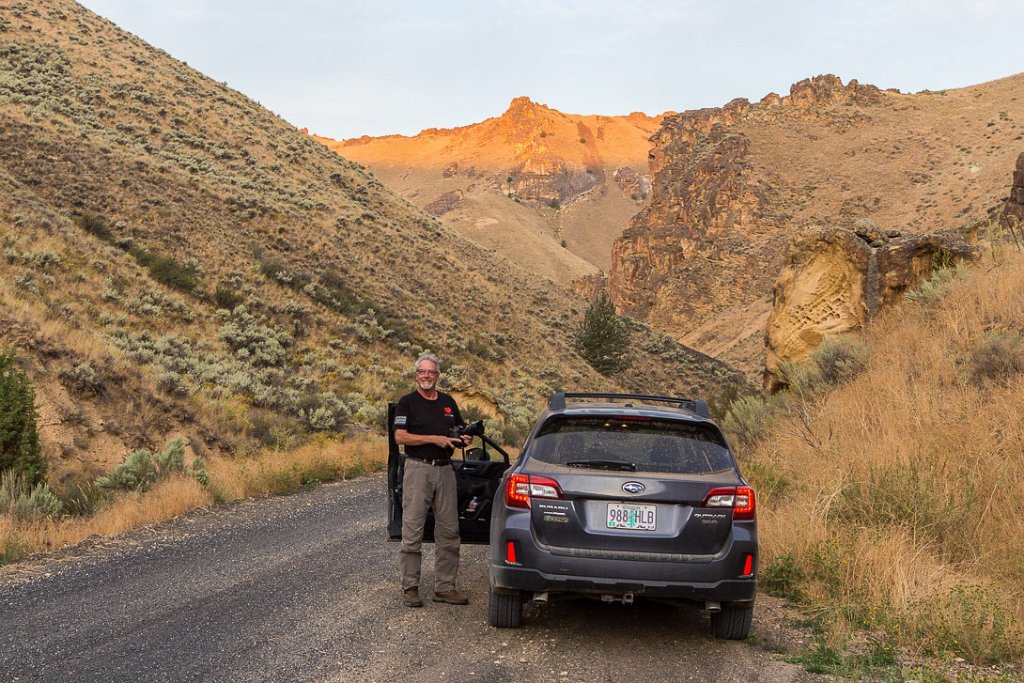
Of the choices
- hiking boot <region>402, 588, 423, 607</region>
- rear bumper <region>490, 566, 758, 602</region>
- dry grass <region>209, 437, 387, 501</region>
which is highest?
rear bumper <region>490, 566, 758, 602</region>

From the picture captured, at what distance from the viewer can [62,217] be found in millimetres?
26594

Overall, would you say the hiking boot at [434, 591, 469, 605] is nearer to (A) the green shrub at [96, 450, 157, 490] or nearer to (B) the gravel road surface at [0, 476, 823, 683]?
(B) the gravel road surface at [0, 476, 823, 683]

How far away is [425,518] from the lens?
681 cm

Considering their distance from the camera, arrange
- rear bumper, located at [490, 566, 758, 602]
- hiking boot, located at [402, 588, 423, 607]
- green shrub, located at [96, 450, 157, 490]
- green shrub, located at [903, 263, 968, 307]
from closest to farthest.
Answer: rear bumper, located at [490, 566, 758, 602], hiking boot, located at [402, 588, 423, 607], green shrub, located at [96, 450, 157, 490], green shrub, located at [903, 263, 968, 307]

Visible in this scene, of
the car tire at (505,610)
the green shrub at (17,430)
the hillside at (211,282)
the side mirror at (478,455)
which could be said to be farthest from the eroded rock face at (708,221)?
the car tire at (505,610)

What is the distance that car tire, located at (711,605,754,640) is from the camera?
18.4 ft

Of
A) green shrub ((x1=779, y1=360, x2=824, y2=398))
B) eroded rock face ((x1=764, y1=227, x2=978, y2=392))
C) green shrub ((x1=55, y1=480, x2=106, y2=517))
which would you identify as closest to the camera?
green shrub ((x1=55, y1=480, x2=106, y2=517))

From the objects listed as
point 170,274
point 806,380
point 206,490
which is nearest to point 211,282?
point 170,274

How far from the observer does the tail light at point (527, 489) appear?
538cm

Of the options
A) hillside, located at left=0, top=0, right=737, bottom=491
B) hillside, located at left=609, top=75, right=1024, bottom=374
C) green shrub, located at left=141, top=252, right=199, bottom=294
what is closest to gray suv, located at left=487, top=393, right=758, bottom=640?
hillside, located at left=0, top=0, right=737, bottom=491

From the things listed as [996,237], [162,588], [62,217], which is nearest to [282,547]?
[162,588]

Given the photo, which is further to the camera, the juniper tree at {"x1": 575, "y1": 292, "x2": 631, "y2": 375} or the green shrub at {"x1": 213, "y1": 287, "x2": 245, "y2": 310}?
the juniper tree at {"x1": 575, "y1": 292, "x2": 631, "y2": 375}

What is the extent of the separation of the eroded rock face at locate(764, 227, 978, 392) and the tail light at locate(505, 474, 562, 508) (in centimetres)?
1058

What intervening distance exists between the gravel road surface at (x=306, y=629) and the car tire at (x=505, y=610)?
0.28ft
